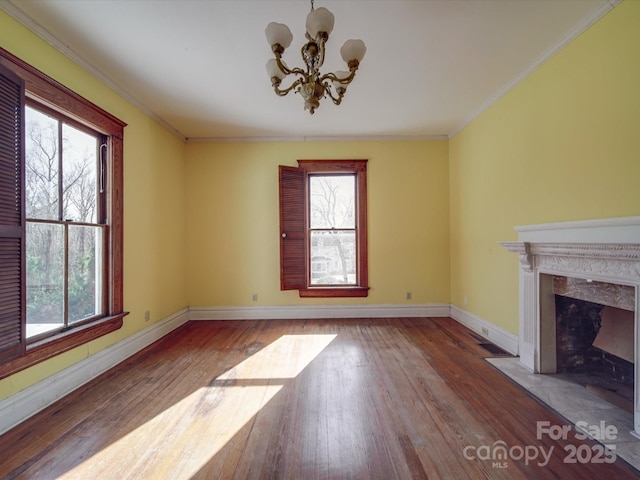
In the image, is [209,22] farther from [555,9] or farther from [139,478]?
[139,478]

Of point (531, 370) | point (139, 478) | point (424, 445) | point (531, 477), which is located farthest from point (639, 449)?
point (139, 478)

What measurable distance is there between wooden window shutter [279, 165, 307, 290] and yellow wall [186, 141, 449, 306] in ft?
0.52

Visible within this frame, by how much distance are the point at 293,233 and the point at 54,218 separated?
272 centimetres

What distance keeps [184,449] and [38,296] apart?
1.65 metres

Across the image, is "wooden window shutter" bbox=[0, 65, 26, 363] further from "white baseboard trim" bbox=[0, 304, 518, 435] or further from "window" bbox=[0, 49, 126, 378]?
"white baseboard trim" bbox=[0, 304, 518, 435]

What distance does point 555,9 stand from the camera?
201 cm

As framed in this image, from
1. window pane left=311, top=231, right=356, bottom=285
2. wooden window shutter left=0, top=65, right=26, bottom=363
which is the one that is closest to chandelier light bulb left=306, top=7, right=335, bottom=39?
wooden window shutter left=0, top=65, right=26, bottom=363

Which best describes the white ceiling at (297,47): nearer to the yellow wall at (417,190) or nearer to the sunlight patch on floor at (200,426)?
the yellow wall at (417,190)

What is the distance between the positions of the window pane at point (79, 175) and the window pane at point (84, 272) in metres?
0.14

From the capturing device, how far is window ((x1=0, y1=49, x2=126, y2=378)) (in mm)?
1878

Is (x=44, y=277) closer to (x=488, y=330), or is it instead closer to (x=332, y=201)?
(x=332, y=201)

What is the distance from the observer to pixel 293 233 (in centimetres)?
441

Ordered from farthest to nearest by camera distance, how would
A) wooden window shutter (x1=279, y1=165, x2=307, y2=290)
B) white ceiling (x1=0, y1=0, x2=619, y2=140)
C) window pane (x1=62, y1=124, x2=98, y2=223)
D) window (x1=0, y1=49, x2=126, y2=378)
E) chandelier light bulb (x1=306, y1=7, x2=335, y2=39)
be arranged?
wooden window shutter (x1=279, y1=165, x2=307, y2=290) < window pane (x1=62, y1=124, x2=98, y2=223) < white ceiling (x1=0, y1=0, x2=619, y2=140) < window (x1=0, y1=49, x2=126, y2=378) < chandelier light bulb (x1=306, y1=7, x2=335, y2=39)

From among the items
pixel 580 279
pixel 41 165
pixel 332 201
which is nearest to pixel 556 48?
pixel 580 279
